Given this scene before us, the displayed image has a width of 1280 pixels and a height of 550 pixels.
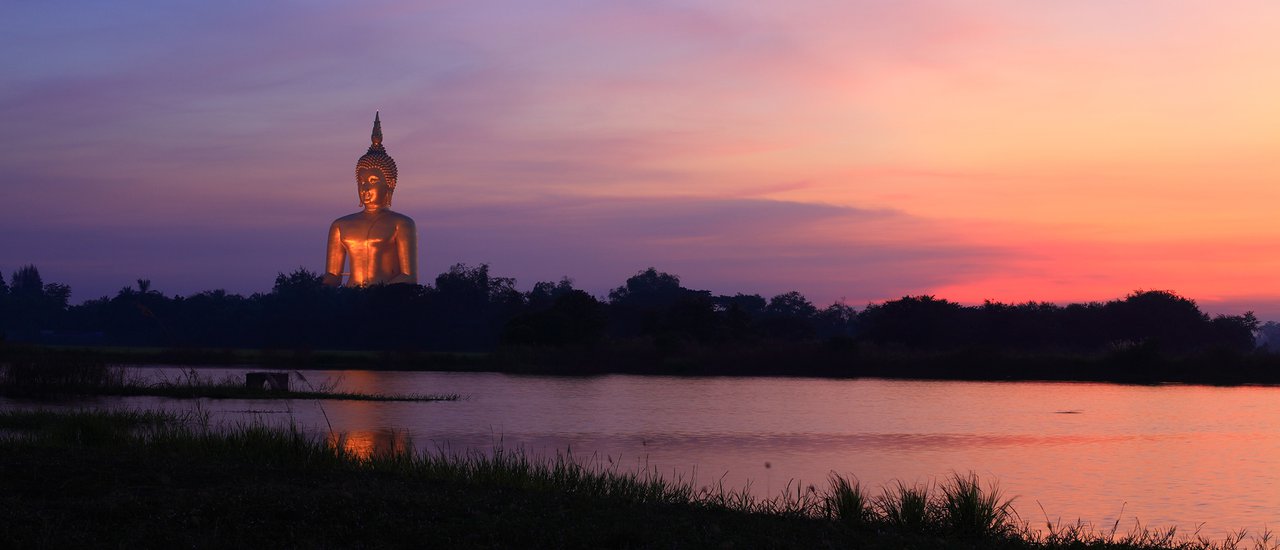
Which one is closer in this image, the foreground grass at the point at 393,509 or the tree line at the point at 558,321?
the foreground grass at the point at 393,509

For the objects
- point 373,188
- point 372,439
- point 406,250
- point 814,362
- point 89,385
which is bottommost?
point 372,439

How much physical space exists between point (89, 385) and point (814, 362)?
3308 centimetres

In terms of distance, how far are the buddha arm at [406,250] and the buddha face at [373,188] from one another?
2.17 meters

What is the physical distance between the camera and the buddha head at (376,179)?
258 ft

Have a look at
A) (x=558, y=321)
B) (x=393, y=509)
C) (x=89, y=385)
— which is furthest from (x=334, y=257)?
(x=393, y=509)

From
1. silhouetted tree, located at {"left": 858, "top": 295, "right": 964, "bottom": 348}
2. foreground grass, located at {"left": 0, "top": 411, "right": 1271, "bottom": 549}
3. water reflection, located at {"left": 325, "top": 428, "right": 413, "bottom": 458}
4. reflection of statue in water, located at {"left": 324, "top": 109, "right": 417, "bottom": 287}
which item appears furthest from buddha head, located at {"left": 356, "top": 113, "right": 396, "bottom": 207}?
foreground grass, located at {"left": 0, "top": 411, "right": 1271, "bottom": 549}

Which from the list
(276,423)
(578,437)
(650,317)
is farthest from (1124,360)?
(276,423)

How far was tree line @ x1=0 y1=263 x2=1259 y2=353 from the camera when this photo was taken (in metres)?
63.8

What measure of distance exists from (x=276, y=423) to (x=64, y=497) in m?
15.4

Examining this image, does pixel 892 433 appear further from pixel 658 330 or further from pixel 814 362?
pixel 658 330

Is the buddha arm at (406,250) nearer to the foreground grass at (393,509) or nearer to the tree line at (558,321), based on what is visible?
the tree line at (558,321)

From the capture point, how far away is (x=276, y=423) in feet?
83.4

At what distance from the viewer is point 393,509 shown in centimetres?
1014

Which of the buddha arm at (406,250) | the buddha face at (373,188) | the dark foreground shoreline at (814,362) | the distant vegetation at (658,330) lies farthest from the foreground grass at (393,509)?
the buddha face at (373,188)
